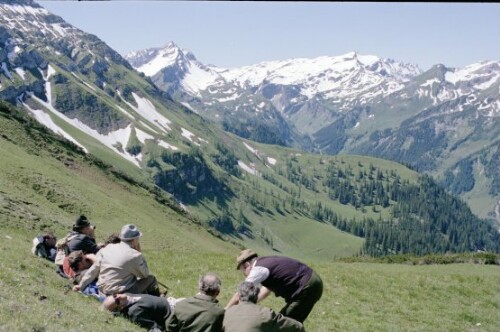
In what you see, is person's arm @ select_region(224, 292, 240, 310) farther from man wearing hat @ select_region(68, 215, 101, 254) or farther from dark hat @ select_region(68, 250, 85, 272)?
man wearing hat @ select_region(68, 215, 101, 254)

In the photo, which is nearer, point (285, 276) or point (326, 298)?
point (285, 276)

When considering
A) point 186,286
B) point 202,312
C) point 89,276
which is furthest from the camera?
point 186,286

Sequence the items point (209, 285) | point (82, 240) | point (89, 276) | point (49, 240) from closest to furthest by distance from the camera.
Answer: point (209, 285), point (89, 276), point (82, 240), point (49, 240)

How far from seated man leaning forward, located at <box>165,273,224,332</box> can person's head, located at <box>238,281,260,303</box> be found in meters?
0.82

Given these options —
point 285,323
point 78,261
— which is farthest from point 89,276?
point 285,323

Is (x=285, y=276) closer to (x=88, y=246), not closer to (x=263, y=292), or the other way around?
(x=263, y=292)

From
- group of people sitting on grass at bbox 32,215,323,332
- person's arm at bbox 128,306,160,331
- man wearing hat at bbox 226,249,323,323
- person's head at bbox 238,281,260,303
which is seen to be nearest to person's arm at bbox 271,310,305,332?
group of people sitting on grass at bbox 32,215,323,332

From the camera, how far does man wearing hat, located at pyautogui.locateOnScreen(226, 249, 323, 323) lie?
49.0 feet

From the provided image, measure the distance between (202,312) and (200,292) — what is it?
68 centimetres

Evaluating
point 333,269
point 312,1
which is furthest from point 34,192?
point 312,1

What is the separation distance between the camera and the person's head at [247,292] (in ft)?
45.8

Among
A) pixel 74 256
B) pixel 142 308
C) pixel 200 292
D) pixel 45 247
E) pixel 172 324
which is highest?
pixel 200 292

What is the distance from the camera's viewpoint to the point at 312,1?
4.93 meters

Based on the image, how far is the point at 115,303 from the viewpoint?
16.2 meters
